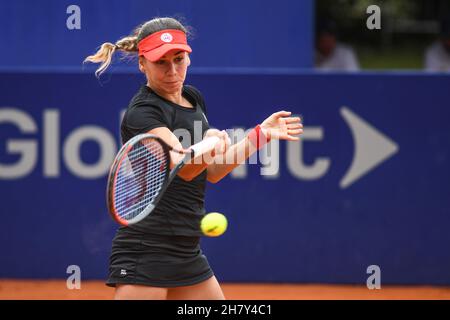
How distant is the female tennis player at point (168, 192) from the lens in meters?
3.62

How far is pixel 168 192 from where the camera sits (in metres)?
3.68

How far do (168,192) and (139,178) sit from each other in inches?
5.9

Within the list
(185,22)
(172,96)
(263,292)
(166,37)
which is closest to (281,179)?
(263,292)

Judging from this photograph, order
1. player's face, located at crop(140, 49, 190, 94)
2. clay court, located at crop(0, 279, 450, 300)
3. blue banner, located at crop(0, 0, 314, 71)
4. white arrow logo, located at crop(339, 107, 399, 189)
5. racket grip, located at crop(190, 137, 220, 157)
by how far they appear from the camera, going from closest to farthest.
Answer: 1. racket grip, located at crop(190, 137, 220, 157)
2. player's face, located at crop(140, 49, 190, 94)
3. clay court, located at crop(0, 279, 450, 300)
4. white arrow logo, located at crop(339, 107, 399, 189)
5. blue banner, located at crop(0, 0, 314, 71)

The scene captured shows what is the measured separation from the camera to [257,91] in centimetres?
671

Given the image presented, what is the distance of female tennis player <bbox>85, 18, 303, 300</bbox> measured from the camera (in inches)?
143

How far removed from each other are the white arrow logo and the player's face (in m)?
3.16

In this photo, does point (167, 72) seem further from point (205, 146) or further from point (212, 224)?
point (212, 224)

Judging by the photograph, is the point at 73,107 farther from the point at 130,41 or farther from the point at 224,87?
the point at 130,41

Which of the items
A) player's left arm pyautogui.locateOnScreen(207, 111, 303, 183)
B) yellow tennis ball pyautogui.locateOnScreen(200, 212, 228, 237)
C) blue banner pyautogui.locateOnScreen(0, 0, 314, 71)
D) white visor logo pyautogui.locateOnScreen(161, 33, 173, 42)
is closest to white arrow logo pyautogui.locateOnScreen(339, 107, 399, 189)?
blue banner pyautogui.locateOnScreen(0, 0, 314, 71)

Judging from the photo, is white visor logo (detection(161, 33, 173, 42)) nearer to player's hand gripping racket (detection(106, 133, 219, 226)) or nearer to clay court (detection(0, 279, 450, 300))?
player's hand gripping racket (detection(106, 133, 219, 226))

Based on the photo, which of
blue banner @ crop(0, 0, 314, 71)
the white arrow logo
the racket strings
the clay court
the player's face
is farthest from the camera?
blue banner @ crop(0, 0, 314, 71)
